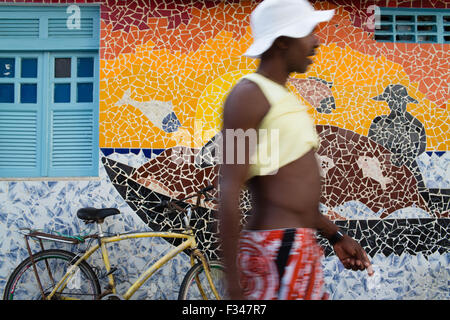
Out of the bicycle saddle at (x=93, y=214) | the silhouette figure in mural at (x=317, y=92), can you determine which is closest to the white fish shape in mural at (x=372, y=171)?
the silhouette figure in mural at (x=317, y=92)

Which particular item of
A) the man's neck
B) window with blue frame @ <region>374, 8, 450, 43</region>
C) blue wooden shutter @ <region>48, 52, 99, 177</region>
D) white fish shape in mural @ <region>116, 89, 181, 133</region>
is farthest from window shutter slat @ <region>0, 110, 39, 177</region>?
the man's neck

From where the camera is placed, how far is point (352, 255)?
2084mm

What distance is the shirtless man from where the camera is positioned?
5.10 ft

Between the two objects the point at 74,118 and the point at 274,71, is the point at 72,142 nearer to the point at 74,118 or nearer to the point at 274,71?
the point at 74,118

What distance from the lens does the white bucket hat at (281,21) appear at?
1698 millimetres

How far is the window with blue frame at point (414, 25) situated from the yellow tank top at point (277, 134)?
3.99m

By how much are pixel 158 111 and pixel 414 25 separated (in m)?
2.90

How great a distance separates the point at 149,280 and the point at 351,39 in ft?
10.5

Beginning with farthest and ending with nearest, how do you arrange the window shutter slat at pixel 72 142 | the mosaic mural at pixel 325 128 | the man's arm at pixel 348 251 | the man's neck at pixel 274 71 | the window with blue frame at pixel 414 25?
the window with blue frame at pixel 414 25 < the window shutter slat at pixel 72 142 < the mosaic mural at pixel 325 128 < the man's arm at pixel 348 251 < the man's neck at pixel 274 71

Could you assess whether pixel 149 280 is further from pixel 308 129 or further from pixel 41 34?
pixel 308 129

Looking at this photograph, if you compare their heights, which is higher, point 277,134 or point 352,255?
point 277,134

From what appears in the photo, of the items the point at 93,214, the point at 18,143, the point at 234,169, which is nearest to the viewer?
the point at 234,169

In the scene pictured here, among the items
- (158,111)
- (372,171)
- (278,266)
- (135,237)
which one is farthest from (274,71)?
(372,171)

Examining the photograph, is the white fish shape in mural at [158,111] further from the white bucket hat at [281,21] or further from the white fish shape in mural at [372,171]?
the white bucket hat at [281,21]
